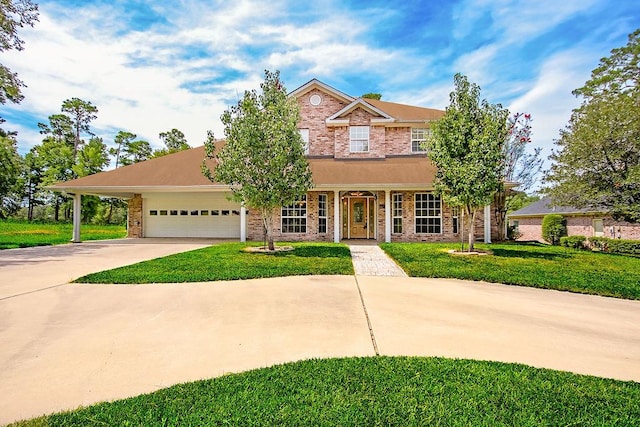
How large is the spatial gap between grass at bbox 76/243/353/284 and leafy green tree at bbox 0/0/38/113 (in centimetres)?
1477

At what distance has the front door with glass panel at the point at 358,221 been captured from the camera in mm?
16641

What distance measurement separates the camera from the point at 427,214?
1532 cm

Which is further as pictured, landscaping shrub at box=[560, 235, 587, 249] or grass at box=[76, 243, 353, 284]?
landscaping shrub at box=[560, 235, 587, 249]

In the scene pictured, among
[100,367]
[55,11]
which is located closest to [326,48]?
[55,11]

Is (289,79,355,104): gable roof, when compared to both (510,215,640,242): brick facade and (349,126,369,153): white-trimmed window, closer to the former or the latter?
(349,126,369,153): white-trimmed window

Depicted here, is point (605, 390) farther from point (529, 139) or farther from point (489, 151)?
point (529, 139)

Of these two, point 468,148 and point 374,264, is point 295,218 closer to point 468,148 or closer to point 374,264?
point 374,264

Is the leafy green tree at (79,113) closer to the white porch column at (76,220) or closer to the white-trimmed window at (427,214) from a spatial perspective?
the white porch column at (76,220)

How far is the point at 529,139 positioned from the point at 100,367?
2389cm

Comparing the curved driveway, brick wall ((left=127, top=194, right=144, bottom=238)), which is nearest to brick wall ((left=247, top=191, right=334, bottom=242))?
brick wall ((left=127, top=194, right=144, bottom=238))

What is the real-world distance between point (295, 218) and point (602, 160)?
1368cm

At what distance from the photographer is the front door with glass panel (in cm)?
1664

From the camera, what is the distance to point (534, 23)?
31.1 ft

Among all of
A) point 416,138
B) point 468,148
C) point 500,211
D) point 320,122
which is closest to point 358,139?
point 320,122
